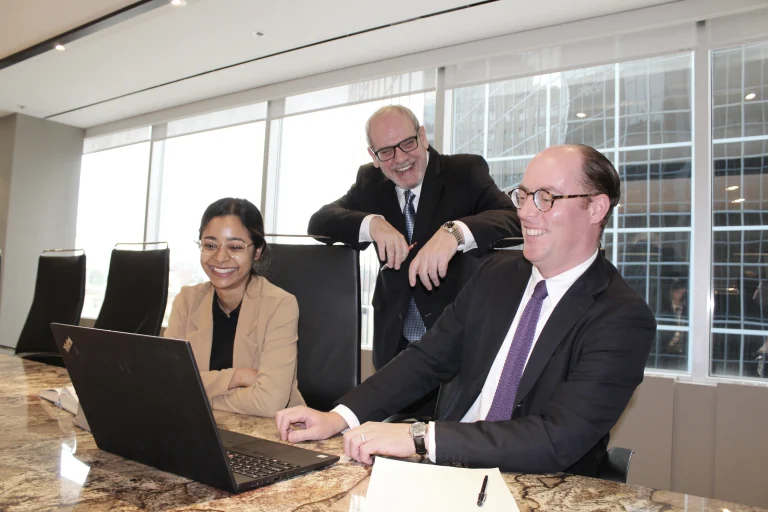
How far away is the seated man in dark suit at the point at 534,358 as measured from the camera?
103 centimetres

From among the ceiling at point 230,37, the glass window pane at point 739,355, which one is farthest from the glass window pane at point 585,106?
the glass window pane at point 739,355

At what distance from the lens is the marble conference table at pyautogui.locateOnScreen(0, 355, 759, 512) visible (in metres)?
0.78

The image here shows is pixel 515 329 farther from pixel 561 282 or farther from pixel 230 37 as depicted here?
pixel 230 37

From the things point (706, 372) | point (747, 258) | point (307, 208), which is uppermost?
point (307, 208)

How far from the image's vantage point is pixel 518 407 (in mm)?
1247

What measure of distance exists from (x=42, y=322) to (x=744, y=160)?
4.39 m

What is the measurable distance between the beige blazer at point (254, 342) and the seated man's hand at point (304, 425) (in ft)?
1.14

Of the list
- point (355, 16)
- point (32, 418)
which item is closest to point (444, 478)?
point (32, 418)

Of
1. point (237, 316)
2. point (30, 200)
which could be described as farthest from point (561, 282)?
point (30, 200)

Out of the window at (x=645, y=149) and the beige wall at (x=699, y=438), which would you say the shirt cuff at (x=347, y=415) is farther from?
the window at (x=645, y=149)

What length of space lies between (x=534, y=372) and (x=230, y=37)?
14.1 feet

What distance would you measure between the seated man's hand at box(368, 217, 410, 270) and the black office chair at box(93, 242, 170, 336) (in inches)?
50.4

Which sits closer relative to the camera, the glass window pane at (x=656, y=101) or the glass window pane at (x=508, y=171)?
the glass window pane at (x=656, y=101)

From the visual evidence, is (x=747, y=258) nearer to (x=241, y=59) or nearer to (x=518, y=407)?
(x=518, y=407)
